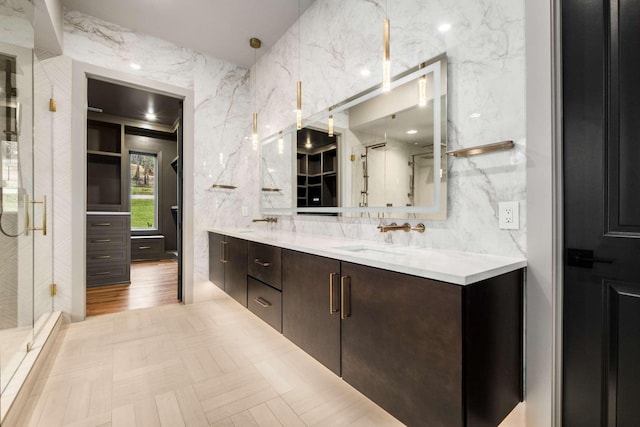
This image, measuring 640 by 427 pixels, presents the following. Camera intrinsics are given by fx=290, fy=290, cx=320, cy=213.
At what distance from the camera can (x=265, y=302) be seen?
2.19m

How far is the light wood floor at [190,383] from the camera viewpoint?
55.1 inches

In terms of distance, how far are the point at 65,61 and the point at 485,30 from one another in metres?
3.35

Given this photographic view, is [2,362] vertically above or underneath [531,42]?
underneath

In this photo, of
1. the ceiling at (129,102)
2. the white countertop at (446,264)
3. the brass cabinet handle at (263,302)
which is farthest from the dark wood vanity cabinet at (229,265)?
the ceiling at (129,102)

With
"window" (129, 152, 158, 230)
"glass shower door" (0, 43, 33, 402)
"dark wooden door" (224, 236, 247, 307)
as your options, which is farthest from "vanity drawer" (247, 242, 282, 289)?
"window" (129, 152, 158, 230)

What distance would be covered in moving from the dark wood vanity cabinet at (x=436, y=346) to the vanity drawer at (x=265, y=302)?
2.51ft

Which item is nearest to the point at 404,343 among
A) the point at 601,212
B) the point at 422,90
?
the point at 601,212

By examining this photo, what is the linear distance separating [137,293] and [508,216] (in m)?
3.97

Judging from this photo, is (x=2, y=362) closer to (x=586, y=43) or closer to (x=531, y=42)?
(x=531, y=42)

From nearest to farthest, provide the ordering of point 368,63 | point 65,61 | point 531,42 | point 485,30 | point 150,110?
point 531,42, point 485,30, point 368,63, point 65,61, point 150,110

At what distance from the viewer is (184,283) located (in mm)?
3211

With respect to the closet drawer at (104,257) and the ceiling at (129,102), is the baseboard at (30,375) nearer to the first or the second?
the closet drawer at (104,257)

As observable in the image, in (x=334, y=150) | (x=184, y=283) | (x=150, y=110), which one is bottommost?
(x=184, y=283)

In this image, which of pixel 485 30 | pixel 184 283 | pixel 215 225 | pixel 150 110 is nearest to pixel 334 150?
pixel 485 30
